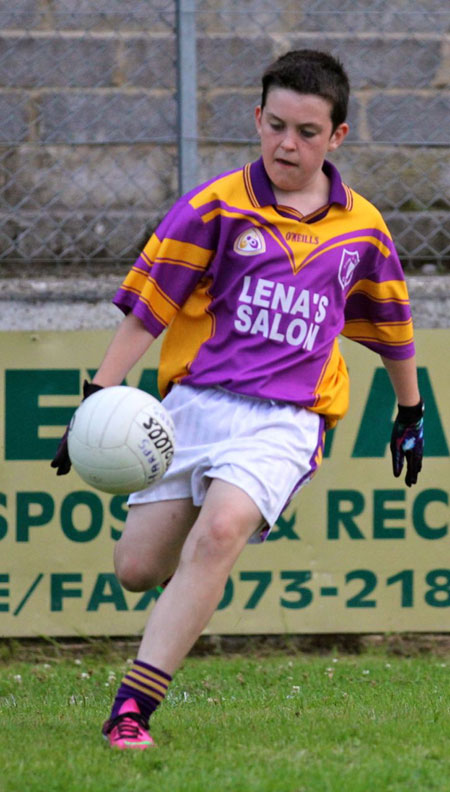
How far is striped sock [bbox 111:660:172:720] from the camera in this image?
3.50 metres

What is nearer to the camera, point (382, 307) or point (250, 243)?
point (250, 243)

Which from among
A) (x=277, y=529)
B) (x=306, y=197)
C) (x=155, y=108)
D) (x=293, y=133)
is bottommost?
(x=277, y=529)

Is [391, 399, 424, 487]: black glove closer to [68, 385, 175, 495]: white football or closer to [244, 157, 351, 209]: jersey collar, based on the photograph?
[244, 157, 351, 209]: jersey collar

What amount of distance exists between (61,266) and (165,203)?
65 cm

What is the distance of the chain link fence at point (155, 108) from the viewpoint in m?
6.39

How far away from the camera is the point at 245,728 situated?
3990 millimetres

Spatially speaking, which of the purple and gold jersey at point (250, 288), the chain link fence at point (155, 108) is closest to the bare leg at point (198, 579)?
the purple and gold jersey at point (250, 288)

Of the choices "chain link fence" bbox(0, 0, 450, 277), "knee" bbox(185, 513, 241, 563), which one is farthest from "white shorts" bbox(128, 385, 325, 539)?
"chain link fence" bbox(0, 0, 450, 277)

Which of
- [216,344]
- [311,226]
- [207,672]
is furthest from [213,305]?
[207,672]

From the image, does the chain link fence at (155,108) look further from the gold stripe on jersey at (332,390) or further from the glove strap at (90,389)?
the glove strap at (90,389)

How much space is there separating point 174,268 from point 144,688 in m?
1.32

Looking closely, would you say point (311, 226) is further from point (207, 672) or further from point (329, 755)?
point (207, 672)

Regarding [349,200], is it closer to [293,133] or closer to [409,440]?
[293,133]

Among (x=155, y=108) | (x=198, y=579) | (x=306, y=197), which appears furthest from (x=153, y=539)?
(x=155, y=108)
